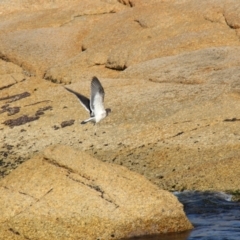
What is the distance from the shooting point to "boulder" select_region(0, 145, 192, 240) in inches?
688

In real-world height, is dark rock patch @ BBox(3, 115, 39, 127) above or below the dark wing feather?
below

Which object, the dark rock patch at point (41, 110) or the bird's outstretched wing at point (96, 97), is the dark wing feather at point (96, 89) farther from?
the dark rock patch at point (41, 110)

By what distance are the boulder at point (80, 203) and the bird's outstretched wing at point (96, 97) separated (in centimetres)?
331

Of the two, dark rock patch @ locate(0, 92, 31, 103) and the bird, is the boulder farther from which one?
dark rock patch @ locate(0, 92, 31, 103)

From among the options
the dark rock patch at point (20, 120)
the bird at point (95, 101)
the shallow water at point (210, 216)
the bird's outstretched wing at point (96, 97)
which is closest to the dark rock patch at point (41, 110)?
the dark rock patch at point (20, 120)

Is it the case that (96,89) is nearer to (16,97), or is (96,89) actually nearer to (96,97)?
(96,97)

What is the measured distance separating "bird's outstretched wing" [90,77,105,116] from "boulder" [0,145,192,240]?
3.31 meters

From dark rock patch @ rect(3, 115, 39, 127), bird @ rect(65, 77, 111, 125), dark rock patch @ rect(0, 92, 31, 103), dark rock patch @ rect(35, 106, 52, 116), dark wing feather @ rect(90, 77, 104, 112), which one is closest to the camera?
dark wing feather @ rect(90, 77, 104, 112)

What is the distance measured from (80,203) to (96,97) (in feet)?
16.2

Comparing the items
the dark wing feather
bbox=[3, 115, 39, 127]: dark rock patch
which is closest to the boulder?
the dark wing feather

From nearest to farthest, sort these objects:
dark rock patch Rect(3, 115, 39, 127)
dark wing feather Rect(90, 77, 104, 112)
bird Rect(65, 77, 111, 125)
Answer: dark wing feather Rect(90, 77, 104, 112) < bird Rect(65, 77, 111, 125) < dark rock patch Rect(3, 115, 39, 127)

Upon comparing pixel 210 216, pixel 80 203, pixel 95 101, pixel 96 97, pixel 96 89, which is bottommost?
pixel 210 216

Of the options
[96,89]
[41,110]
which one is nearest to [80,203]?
[96,89]

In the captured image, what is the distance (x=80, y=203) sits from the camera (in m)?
17.7
